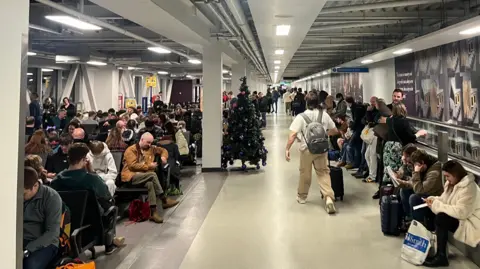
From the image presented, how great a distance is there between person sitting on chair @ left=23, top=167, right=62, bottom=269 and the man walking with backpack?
12.0 feet

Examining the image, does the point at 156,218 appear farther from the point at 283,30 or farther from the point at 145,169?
the point at 283,30

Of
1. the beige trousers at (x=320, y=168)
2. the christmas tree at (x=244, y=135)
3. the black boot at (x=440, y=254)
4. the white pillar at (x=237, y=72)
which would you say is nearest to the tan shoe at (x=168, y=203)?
the beige trousers at (x=320, y=168)

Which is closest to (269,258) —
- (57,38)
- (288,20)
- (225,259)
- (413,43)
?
(225,259)

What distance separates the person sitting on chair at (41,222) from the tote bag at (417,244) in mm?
3280

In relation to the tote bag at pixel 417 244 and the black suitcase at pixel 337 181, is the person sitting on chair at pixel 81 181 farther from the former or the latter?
the black suitcase at pixel 337 181

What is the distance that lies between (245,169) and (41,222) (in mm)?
6481

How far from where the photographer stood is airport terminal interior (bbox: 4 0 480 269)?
2.98 m

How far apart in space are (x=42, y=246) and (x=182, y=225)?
8.41 feet

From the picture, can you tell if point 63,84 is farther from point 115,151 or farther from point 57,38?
point 115,151

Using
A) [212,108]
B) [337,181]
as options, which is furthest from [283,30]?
[337,181]

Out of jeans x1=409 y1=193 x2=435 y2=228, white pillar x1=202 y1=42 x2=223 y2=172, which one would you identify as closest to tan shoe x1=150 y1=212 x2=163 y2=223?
jeans x1=409 y1=193 x2=435 y2=228

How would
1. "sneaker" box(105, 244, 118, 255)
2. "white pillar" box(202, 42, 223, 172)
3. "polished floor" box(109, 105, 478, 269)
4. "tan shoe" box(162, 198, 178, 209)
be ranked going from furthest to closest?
"white pillar" box(202, 42, 223, 172) < "tan shoe" box(162, 198, 178, 209) < "sneaker" box(105, 244, 118, 255) < "polished floor" box(109, 105, 478, 269)

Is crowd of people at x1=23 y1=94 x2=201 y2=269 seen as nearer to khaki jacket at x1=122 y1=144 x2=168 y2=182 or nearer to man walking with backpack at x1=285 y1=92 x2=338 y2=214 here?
khaki jacket at x1=122 y1=144 x2=168 y2=182

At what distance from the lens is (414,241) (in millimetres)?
3988
